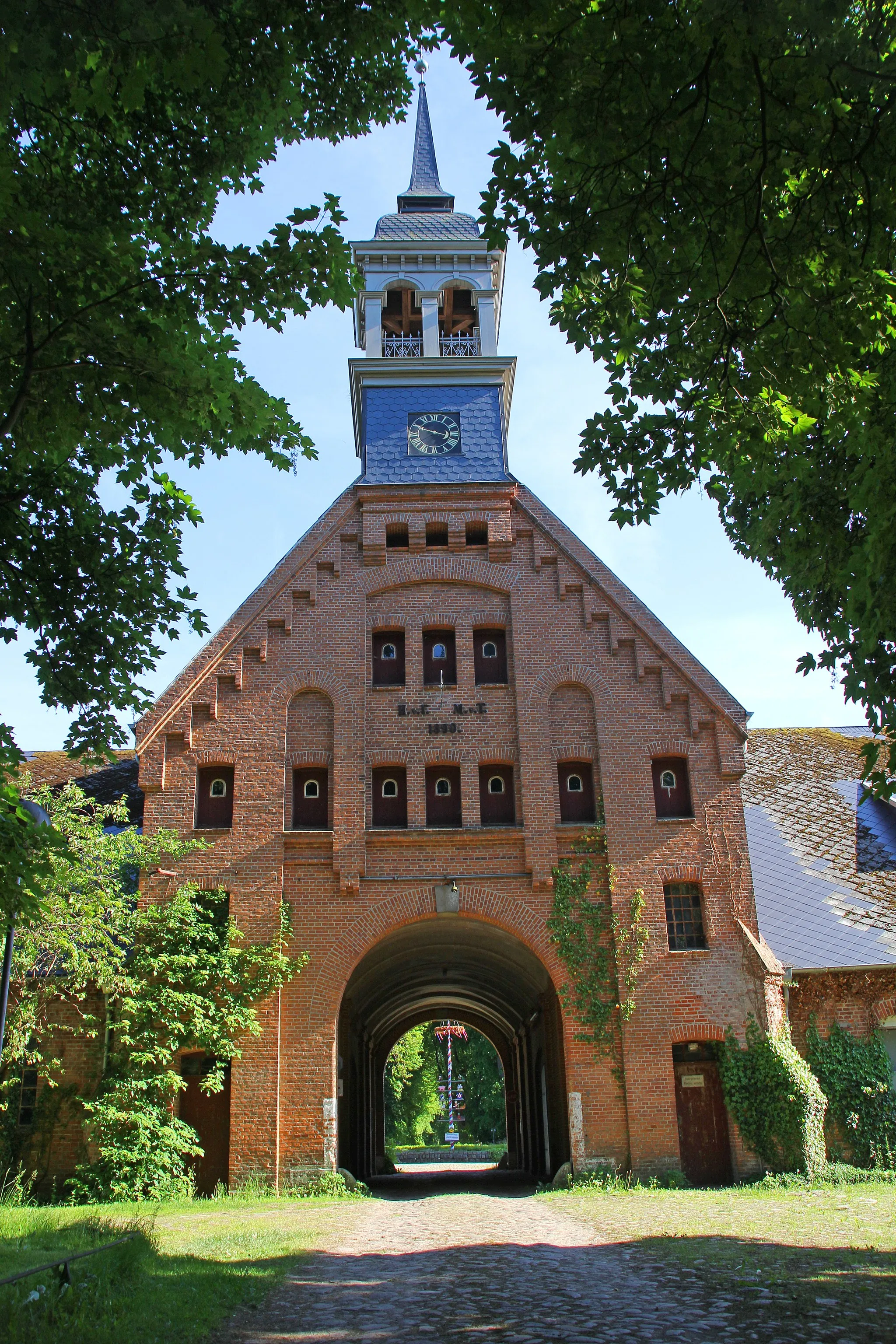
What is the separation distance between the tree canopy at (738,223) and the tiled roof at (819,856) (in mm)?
13920

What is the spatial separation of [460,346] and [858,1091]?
17619mm

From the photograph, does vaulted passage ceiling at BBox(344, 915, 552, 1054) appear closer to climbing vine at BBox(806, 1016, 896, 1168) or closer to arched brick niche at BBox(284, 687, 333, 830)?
arched brick niche at BBox(284, 687, 333, 830)

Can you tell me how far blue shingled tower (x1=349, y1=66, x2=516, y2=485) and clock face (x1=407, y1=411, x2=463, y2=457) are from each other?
0.02 m

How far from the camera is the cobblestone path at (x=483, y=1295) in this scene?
7535 mm

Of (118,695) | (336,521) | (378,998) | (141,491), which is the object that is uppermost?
(336,521)

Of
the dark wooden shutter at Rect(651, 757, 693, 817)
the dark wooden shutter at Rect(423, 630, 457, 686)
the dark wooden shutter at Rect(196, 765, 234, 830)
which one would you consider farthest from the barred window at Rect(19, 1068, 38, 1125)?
the dark wooden shutter at Rect(651, 757, 693, 817)

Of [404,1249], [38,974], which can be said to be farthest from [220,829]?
[404,1249]

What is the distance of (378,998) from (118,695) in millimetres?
20528

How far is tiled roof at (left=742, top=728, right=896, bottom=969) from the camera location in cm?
2062

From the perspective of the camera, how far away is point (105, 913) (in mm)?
18750

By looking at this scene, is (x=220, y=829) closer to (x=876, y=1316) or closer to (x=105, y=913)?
(x=105, y=913)

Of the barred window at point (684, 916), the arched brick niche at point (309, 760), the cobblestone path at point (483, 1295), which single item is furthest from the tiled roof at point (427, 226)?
the cobblestone path at point (483, 1295)

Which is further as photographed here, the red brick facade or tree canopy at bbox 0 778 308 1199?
the red brick facade

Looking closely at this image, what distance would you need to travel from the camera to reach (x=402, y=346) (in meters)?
25.7
